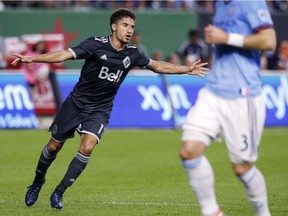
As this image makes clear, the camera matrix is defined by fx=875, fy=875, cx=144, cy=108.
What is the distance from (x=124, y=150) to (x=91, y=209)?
7.63m

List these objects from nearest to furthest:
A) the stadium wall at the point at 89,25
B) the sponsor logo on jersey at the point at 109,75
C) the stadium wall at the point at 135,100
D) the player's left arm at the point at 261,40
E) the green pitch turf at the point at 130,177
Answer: the player's left arm at the point at 261,40 → the green pitch turf at the point at 130,177 → the sponsor logo on jersey at the point at 109,75 → the stadium wall at the point at 135,100 → the stadium wall at the point at 89,25

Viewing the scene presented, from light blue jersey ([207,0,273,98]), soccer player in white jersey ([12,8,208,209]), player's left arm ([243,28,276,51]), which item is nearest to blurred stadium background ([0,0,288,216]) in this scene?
soccer player in white jersey ([12,8,208,209])

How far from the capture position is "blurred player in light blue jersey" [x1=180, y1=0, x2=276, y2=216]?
27.0 feet

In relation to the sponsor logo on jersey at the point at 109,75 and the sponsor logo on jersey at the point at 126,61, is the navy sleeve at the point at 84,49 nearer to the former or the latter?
the sponsor logo on jersey at the point at 109,75

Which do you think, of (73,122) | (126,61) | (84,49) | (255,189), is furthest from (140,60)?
(255,189)

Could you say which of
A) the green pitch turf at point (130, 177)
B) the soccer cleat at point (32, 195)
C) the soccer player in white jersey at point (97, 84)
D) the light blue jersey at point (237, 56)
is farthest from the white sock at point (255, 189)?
the soccer cleat at point (32, 195)

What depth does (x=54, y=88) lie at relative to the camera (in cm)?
2256

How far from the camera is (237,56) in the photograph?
8359 millimetres

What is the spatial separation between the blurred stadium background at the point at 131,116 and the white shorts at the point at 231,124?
7.35 feet

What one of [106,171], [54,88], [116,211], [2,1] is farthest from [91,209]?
[2,1]

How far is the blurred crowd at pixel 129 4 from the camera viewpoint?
29875 mm

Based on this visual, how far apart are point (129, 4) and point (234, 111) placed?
2252cm

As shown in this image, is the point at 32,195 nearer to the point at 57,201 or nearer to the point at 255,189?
the point at 57,201

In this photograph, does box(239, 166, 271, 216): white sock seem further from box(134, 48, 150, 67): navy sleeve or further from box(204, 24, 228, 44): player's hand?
box(134, 48, 150, 67): navy sleeve
